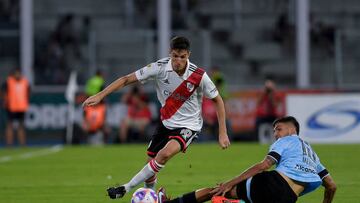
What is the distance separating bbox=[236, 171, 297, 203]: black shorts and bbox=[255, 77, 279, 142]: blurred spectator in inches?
711

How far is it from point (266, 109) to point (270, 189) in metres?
18.6

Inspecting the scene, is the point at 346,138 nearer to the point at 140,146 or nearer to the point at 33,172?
the point at 140,146

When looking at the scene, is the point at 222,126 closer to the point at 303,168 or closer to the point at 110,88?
the point at 110,88

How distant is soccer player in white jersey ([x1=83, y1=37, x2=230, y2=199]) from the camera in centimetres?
1206

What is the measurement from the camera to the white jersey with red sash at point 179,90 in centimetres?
1235

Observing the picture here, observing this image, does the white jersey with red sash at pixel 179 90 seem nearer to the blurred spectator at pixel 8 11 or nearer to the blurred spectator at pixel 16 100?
the blurred spectator at pixel 16 100

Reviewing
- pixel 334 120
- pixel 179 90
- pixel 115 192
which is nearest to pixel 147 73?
pixel 179 90

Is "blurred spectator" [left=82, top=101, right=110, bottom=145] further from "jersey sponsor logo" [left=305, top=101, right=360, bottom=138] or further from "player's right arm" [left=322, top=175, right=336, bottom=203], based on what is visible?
"player's right arm" [left=322, top=175, right=336, bottom=203]

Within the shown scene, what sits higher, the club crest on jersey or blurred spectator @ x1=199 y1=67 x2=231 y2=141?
the club crest on jersey

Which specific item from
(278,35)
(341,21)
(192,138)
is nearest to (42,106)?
(278,35)

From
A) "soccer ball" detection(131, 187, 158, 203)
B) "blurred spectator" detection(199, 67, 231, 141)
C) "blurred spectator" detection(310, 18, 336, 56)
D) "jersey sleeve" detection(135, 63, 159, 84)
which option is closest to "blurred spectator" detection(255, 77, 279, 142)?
"blurred spectator" detection(199, 67, 231, 141)

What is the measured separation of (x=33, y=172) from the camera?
738 inches

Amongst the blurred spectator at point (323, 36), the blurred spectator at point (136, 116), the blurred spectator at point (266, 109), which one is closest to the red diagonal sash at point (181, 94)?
the blurred spectator at point (266, 109)

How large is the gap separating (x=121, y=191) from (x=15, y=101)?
16.8 meters
